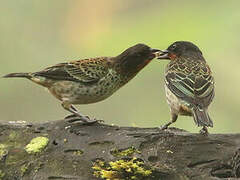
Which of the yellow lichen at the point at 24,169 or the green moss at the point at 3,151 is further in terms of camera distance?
the green moss at the point at 3,151

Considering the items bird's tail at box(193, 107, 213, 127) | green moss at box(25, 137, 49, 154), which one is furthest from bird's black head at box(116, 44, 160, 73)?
green moss at box(25, 137, 49, 154)

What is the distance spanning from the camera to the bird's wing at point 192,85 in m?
8.16

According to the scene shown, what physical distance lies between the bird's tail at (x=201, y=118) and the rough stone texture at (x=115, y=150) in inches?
6.9

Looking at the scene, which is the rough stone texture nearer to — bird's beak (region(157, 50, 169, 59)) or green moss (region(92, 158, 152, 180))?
green moss (region(92, 158, 152, 180))

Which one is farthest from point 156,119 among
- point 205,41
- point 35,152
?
point 35,152

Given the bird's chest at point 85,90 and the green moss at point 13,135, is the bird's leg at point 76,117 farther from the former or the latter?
the green moss at point 13,135

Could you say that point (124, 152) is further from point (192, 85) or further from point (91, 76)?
point (91, 76)

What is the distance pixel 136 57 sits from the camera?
8859mm

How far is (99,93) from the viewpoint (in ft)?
28.6

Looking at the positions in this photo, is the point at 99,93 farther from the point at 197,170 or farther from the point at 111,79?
the point at 197,170

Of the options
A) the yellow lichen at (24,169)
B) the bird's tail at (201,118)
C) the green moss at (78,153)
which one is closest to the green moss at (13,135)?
the yellow lichen at (24,169)

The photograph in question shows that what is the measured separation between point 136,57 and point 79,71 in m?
0.79

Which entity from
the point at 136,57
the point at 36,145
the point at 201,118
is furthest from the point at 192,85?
the point at 36,145

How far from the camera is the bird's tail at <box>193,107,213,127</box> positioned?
7691 millimetres
